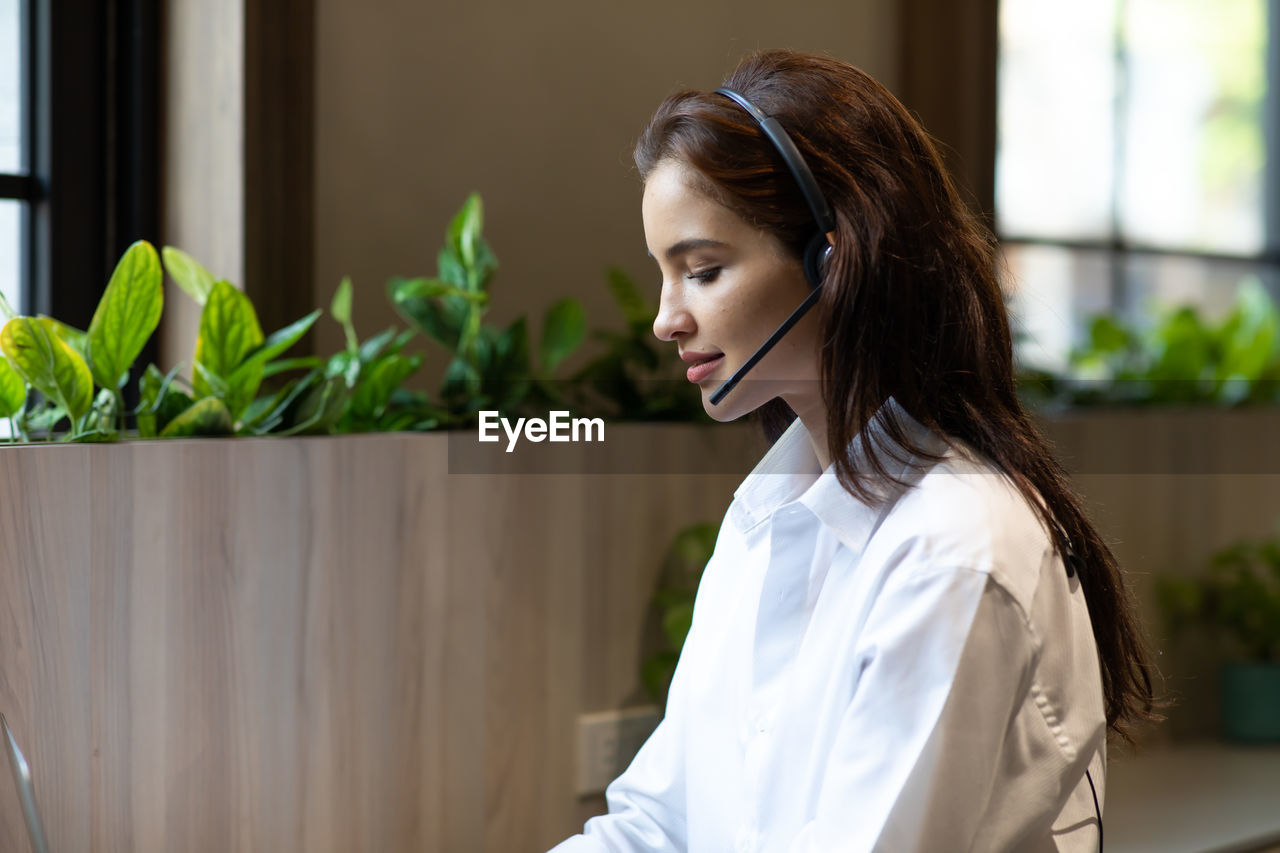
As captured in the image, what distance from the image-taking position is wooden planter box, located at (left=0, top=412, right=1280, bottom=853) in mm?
1049

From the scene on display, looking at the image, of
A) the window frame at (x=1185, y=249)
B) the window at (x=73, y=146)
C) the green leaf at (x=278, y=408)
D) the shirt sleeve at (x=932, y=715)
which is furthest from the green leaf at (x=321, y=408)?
the window frame at (x=1185, y=249)

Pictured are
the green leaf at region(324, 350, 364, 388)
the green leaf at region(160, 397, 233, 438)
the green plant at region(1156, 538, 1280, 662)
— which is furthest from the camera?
→ the green plant at region(1156, 538, 1280, 662)

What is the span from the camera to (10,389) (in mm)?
1052

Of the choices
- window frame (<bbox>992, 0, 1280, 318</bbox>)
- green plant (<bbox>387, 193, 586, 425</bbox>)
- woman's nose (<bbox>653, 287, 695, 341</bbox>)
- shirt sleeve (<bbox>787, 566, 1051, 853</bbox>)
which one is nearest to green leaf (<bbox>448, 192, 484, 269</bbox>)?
green plant (<bbox>387, 193, 586, 425</bbox>)

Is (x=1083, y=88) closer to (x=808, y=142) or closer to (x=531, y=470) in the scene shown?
(x=531, y=470)

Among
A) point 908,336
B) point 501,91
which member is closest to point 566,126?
point 501,91

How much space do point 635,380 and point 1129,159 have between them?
161 cm

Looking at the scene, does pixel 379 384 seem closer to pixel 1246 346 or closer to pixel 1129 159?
pixel 1246 346

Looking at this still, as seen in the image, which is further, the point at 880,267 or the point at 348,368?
the point at 348,368

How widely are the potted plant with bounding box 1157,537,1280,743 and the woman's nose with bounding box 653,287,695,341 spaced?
1.47 meters

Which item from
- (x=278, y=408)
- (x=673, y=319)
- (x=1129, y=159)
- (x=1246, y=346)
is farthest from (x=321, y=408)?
(x=1129, y=159)

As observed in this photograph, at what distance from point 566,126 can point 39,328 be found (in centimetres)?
86

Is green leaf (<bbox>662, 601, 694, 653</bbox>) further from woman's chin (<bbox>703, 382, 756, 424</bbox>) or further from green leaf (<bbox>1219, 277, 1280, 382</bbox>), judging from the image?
green leaf (<bbox>1219, 277, 1280, 382</bbox>)

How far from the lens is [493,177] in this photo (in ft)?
5.36
